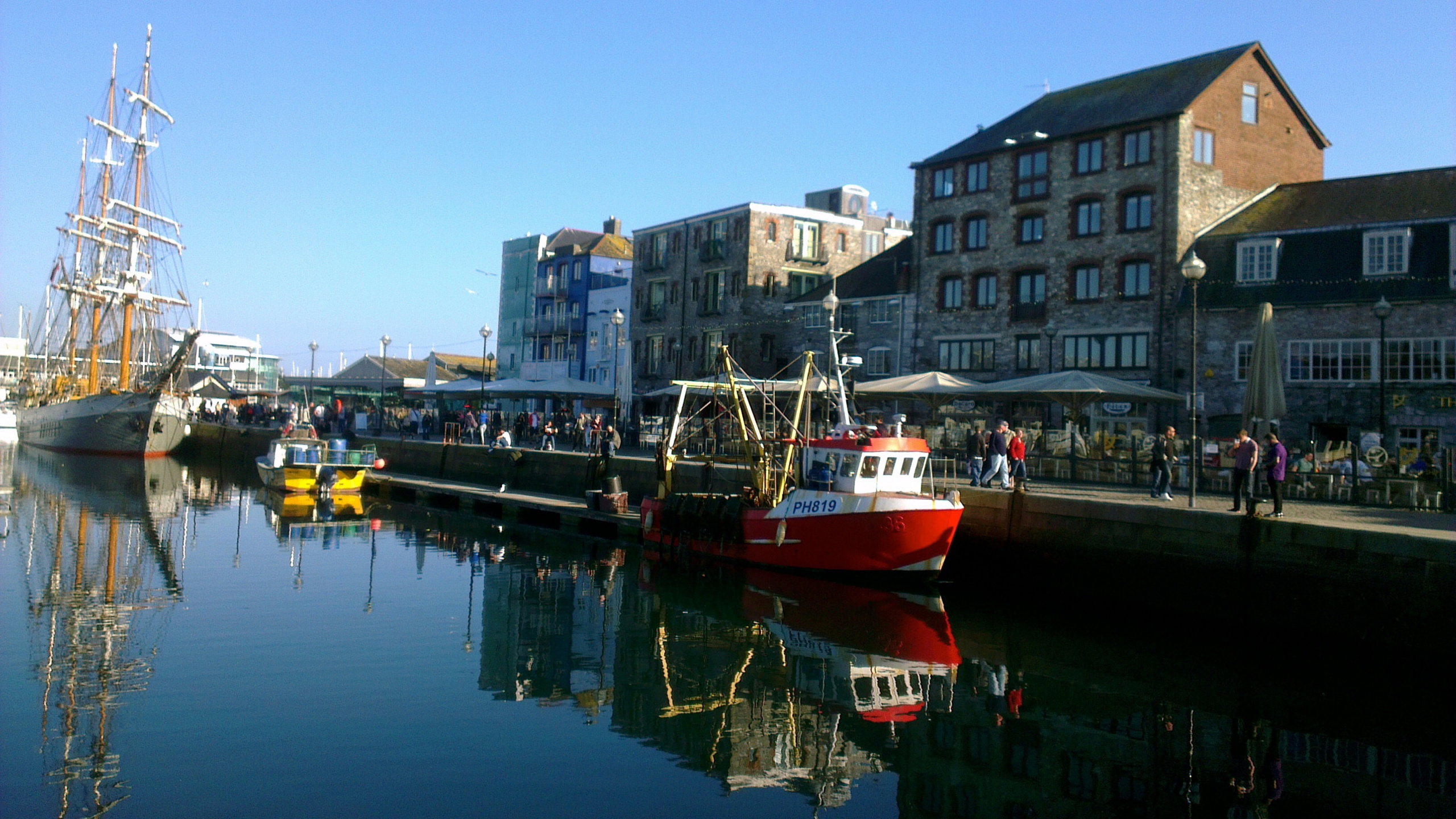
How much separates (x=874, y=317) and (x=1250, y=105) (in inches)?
684

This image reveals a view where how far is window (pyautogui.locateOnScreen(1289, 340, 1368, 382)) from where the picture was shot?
3516 cm

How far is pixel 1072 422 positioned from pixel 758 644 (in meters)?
15.9

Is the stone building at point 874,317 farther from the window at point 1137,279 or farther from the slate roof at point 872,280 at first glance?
the window at point 1137,279

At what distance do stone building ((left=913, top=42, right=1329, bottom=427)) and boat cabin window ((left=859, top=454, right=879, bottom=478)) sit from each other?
1887cm

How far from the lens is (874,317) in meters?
50.4

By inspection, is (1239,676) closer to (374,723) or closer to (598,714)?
(598,714)

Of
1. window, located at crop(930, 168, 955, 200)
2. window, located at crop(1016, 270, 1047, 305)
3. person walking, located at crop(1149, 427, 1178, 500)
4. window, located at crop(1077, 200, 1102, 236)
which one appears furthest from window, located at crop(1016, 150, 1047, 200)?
person walking, located at crop(1149, 427, 1178, 500)

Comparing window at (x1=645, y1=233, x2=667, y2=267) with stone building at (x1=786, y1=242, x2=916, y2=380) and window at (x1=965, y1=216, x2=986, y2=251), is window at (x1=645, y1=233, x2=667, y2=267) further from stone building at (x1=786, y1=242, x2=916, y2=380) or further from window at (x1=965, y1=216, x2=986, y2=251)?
window at (x1=965, y1=216, x2=986, y2=251)

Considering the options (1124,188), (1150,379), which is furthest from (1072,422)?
(1124,188)

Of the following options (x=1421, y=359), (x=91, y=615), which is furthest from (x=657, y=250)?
(x=91, y=615)

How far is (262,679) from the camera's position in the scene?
15914 millimetres

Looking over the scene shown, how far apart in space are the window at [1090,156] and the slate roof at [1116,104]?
578 mm

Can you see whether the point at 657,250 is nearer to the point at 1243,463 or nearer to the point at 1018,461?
the point at 1018,461

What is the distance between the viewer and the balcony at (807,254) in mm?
58281
